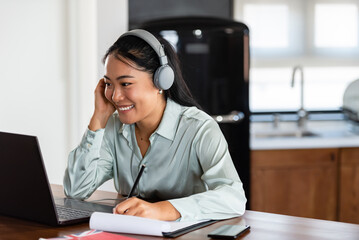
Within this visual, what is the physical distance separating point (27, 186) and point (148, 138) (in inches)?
22.8

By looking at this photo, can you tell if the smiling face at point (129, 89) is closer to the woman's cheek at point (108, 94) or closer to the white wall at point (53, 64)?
the woman's cheek at point (108, 94)

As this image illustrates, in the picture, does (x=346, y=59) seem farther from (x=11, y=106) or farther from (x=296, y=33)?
(x=11, y=106)

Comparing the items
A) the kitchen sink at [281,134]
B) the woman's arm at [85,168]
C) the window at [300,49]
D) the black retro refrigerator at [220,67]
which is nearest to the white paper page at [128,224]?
the woman's arm at [85,168]

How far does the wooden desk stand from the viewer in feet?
4.91

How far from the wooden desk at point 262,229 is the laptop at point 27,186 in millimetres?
28

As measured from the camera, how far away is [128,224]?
149 cm

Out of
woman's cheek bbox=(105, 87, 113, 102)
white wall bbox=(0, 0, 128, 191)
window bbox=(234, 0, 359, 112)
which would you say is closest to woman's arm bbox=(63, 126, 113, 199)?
woman's cheek bbox=(105, 87, 113, 102)

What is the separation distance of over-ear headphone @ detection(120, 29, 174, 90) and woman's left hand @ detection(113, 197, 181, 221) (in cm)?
48

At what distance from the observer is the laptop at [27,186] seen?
1543 millimetres

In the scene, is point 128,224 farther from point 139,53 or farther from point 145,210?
point 139,53

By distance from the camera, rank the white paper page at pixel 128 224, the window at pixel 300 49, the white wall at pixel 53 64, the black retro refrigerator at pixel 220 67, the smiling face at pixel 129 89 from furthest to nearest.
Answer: the window at pixel 300 49 → the black retro refrigerator at pixel 220 67 → the white wall at pixel 53 64 → the smiling face at pixel 129 89 → the white paper page at pixel 128 224

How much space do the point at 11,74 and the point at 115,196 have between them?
72.5 inches

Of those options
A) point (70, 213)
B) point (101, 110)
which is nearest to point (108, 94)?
point (101, 110)

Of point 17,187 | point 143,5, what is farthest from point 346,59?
point 17,187
